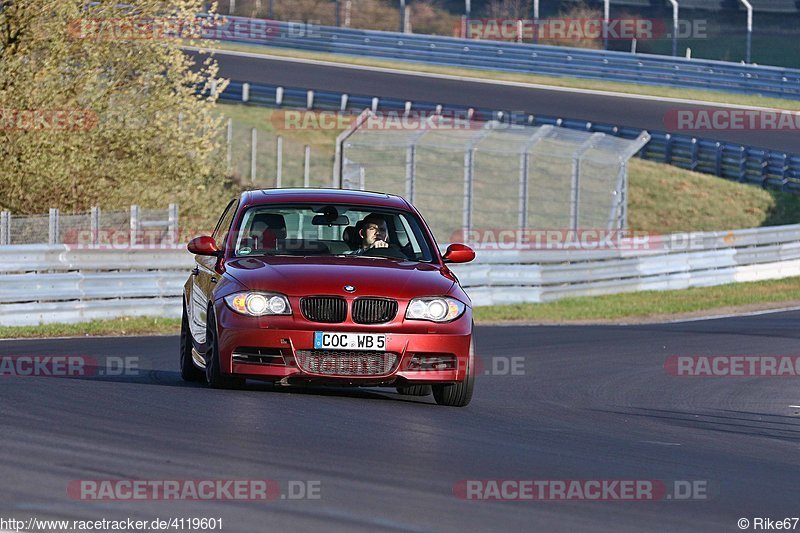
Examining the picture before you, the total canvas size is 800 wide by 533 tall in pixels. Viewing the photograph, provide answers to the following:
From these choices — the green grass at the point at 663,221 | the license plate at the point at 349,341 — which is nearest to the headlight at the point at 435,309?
the license plate at the point at 349,341

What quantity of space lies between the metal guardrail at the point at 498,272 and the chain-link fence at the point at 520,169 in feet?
4.68

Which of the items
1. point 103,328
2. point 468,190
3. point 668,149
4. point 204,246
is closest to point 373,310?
point 204,246

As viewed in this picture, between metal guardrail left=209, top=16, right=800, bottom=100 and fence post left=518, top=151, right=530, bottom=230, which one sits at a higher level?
metal guardrail left=209, top=16, right=800, bottom=100

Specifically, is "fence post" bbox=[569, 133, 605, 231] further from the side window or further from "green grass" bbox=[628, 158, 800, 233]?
the side window

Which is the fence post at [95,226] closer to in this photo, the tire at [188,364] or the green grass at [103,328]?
the green grass at [103,328]

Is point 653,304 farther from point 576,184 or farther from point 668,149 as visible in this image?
point 668,149

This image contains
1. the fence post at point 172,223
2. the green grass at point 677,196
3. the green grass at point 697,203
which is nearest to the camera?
the fence post at point 172,223

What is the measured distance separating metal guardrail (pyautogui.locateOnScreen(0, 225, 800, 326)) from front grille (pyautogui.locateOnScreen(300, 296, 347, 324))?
8.71 metres

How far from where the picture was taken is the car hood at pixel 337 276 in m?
10.1

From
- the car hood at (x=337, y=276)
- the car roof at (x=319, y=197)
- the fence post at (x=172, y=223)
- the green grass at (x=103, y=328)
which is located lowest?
the green grass at (x=103, y=328)

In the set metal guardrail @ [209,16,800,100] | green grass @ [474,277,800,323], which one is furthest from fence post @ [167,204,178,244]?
metal guardrail @ [209,16,800,100]

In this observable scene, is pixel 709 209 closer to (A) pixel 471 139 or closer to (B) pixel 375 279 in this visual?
(A) pixel 471 139

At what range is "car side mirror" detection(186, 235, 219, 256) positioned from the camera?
10922 mm

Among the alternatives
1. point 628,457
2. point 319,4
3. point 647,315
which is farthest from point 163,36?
point 319,4
